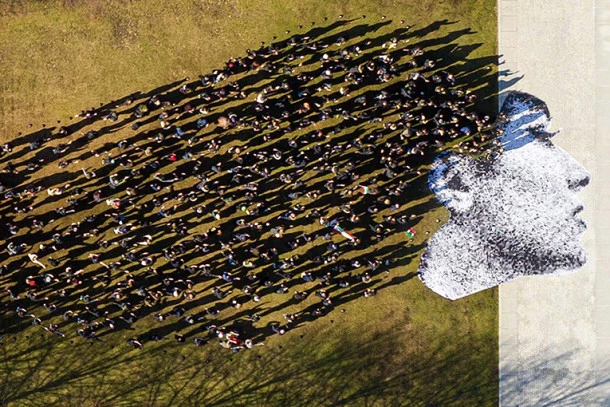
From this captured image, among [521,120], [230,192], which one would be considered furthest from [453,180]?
[230,192]

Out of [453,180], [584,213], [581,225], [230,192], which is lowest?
[581,225]

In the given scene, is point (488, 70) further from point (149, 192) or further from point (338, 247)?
point (149, 192)

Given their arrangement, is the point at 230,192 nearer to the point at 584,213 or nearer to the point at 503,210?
the point at 503,210

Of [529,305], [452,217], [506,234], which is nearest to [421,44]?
[452,217]

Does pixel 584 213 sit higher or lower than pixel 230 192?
lower

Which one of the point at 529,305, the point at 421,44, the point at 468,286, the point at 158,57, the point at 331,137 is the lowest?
the point at 529,305

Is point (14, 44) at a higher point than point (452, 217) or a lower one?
higher

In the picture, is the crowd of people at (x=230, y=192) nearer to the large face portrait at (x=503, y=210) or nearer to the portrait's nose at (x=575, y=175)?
the large face portrait at (x=503, y=210)

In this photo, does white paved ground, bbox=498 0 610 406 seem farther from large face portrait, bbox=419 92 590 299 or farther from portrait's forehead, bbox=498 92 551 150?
large face portrait, bbox=419 92 590 299
